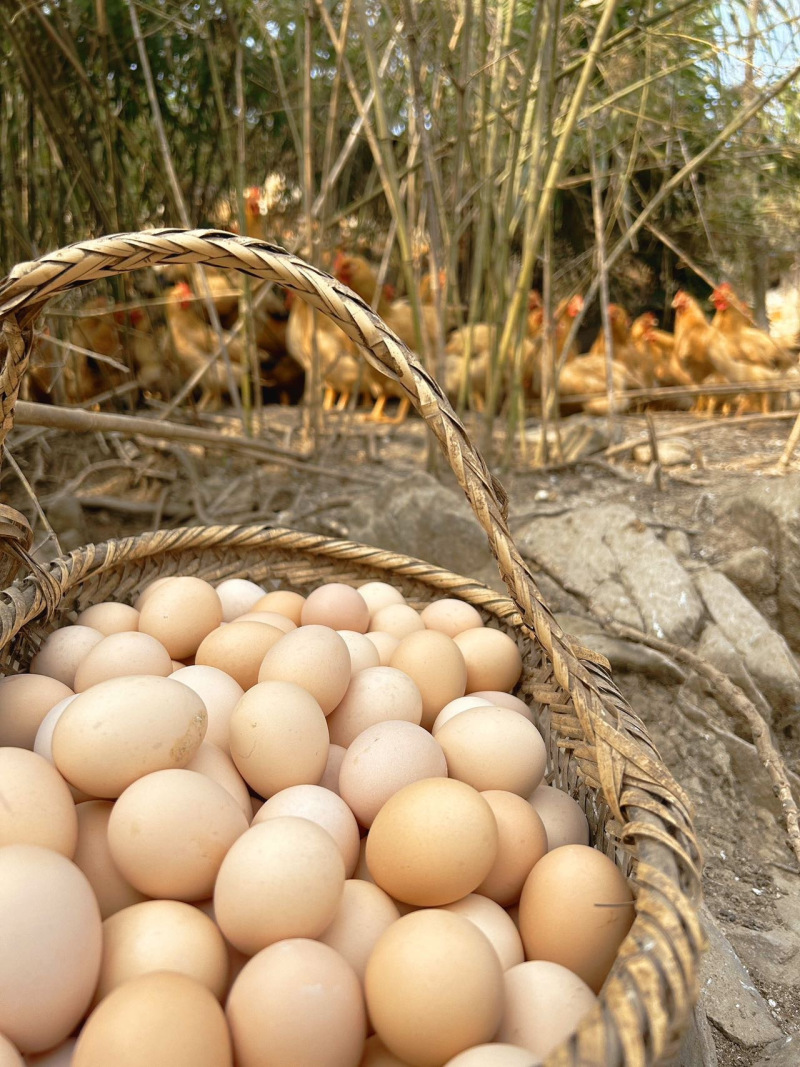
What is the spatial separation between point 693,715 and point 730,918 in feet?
1.33

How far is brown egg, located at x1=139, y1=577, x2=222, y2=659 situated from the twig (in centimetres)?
73

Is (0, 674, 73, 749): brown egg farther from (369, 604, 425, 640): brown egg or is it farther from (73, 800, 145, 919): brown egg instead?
(369, 604, 425, 640): brown egg

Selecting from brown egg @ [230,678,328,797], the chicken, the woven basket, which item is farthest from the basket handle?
the chicken

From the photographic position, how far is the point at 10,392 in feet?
2.25

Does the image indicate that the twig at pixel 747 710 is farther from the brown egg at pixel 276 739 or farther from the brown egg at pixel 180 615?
the brown egg at pixel 180 615

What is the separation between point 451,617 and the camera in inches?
37.9

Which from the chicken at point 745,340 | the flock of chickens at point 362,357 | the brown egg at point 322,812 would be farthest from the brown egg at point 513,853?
the chicken at point 745,340

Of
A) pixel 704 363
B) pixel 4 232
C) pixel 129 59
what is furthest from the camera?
pixel 704 363

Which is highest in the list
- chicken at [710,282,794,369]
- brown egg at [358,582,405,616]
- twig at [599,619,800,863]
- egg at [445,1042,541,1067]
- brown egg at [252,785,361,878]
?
Result: chicken at [710,282,794,369]

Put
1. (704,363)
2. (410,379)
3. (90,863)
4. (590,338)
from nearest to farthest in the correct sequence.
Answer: (90,863) < (410,379) < (704,363) < (590,338)

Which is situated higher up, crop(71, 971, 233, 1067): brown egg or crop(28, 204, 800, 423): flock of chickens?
crop(28, 204, 800, 423): flock of chickens

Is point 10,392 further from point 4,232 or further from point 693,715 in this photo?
point 4,232

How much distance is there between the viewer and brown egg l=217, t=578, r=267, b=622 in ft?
3.34

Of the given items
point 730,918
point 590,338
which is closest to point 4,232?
point 730,918
